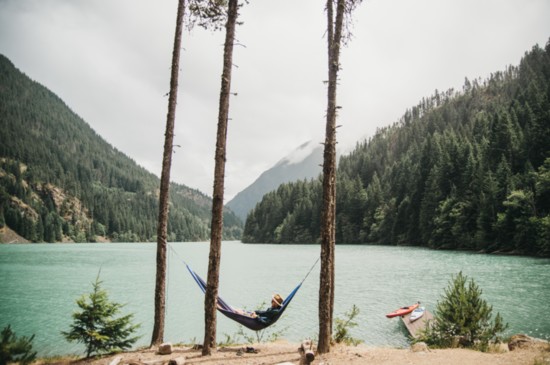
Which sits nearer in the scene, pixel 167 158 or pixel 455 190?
pixel 167 158

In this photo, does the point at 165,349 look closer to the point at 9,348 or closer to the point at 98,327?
the point at 98,327

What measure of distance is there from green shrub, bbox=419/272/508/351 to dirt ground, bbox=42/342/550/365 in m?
0.53

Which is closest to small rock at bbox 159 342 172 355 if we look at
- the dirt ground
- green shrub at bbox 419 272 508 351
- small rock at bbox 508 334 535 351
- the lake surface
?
the dirt ground

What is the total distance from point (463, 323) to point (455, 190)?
6022cm

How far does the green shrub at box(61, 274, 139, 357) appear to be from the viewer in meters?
7.57

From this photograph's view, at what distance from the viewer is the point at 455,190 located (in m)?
61.4

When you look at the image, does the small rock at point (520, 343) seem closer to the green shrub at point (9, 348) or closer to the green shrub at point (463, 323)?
the green shrub at point (463, 323)

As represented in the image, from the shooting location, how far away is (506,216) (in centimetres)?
4362

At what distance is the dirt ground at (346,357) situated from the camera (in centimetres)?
661

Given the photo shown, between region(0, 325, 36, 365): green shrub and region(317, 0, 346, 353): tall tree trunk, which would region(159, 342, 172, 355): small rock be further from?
region(317, 0, 346, 353): tall tree trunk

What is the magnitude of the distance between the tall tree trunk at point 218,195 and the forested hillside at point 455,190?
4140cm

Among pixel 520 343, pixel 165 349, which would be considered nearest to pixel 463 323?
pixel 520 343

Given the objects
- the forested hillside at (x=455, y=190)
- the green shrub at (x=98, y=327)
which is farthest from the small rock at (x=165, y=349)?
the forested hillside at (x=455, y=190)

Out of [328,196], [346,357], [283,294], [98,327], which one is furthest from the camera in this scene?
[283,294]
